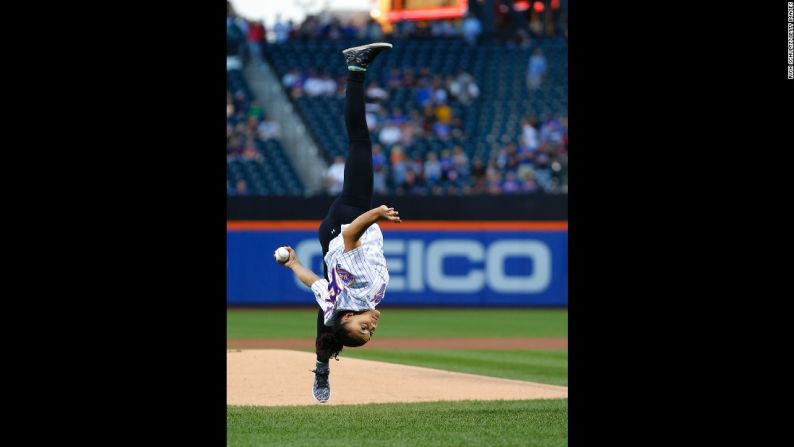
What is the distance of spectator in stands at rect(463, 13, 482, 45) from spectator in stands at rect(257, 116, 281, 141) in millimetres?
5980

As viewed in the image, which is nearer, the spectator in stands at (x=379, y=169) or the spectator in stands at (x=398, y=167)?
the spectator in stands at (x=379, y=169)

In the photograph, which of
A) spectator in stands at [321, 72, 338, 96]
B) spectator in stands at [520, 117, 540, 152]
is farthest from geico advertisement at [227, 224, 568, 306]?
spectator in stands at [321, 72, 338, 96]

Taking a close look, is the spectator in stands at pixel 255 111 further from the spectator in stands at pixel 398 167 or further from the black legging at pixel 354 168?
the black legging at pixel 354 168

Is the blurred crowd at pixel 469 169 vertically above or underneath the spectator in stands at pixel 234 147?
underneath

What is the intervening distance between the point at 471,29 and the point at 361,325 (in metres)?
21.7

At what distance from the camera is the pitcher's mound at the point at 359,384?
38.5 feet

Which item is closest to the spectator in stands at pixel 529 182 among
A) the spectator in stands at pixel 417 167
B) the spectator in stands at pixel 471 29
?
the spectator in stands at pixel 417 167

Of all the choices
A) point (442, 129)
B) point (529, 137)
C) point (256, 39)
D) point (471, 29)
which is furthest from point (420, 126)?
point (256, 39)

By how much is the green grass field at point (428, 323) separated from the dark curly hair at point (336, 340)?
7930mm
